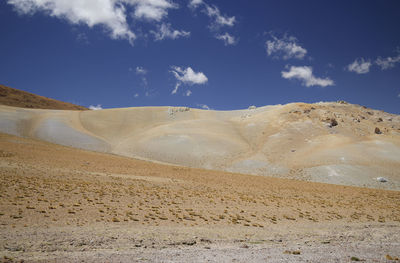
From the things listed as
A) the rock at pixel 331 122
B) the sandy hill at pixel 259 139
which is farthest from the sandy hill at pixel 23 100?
the rock at pixel 331 122

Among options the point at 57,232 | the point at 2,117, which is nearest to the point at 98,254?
the point at 57,232

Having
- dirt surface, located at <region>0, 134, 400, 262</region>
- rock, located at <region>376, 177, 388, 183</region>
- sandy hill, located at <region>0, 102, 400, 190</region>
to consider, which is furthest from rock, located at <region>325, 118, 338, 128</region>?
dirt surface, located at <region>0, 134, 400, 262</region>

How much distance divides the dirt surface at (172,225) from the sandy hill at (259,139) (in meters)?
17.1

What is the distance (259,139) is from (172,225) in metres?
40.6

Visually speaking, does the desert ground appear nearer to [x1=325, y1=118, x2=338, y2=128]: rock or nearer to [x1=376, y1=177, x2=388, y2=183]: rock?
[x1=376, y1=177, x2=388, y2=183]: rock

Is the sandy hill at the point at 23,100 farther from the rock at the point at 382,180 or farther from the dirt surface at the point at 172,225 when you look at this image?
the rock at the point at 382,180

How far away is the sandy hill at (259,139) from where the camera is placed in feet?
108

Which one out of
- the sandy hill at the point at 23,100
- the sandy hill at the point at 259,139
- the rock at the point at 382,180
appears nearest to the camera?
the rock at the point at 382,180

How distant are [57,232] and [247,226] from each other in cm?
725

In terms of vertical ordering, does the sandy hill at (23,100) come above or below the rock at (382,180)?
above

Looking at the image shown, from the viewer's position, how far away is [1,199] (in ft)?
33.0

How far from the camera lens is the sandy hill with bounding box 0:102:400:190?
3300 cm

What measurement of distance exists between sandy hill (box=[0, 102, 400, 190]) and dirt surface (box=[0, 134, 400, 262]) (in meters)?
17.1

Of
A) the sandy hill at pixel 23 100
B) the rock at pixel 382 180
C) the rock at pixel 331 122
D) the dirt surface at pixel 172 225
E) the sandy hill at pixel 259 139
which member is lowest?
the dirt surface at pixel 172 225
